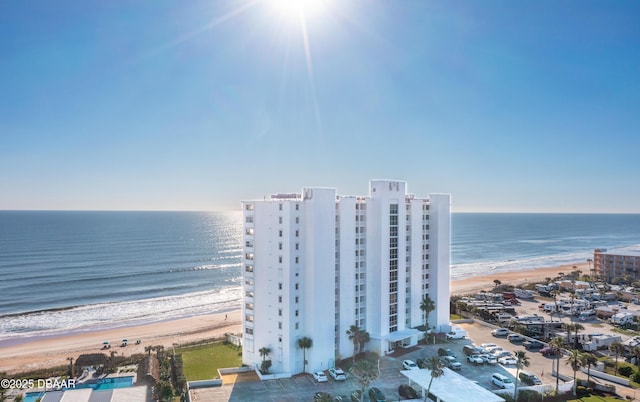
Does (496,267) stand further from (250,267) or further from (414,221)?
(250,267)

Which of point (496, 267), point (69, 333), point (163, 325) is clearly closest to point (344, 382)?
point (163, 325)

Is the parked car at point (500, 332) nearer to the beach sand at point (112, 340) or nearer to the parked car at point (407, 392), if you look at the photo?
the parked car at point (407, 392)

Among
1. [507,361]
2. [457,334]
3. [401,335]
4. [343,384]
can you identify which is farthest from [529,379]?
[343,384]

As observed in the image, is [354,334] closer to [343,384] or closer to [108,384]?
[343,384]

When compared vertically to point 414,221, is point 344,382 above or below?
below

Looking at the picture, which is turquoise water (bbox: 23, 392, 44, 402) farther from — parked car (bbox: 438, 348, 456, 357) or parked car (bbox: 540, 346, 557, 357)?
parked car (bbox: 540, 346, 557, 357)

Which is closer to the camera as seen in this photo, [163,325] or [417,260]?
[417,260]
